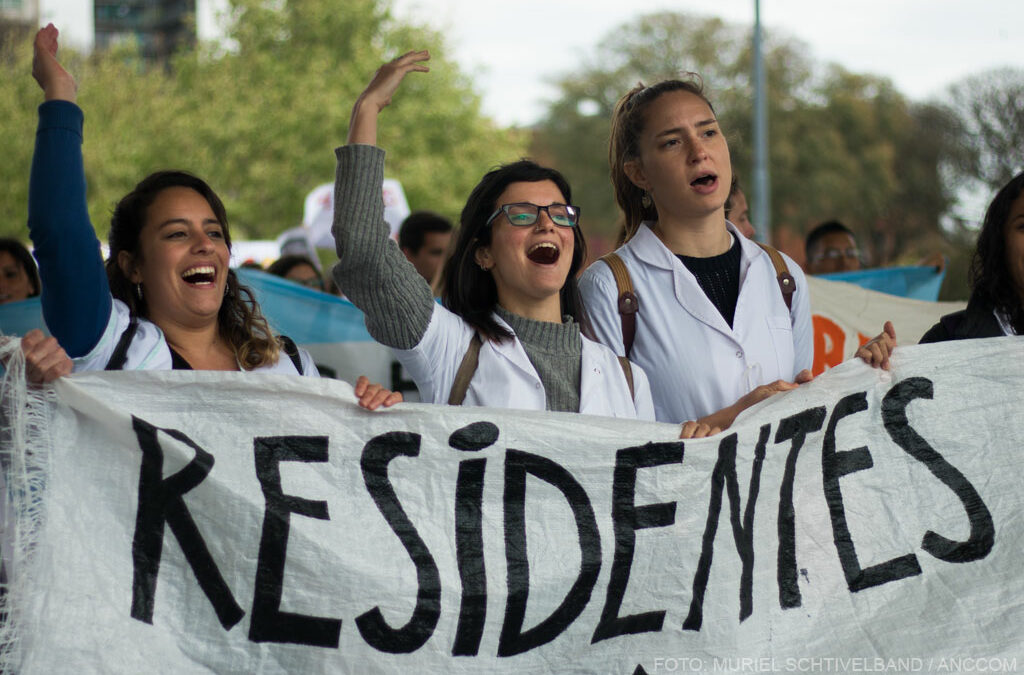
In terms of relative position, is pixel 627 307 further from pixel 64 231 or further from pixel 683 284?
pixel 64 231

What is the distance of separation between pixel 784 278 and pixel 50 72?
1.93 meters

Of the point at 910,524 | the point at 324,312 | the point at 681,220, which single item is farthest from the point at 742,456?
the point at 324,312

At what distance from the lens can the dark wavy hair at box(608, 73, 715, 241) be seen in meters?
3.50

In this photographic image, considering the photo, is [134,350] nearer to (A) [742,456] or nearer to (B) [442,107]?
(A) [742,456]

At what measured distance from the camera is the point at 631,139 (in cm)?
353

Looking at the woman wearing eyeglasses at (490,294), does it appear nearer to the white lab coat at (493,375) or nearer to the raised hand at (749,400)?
the white lab coat at (493,375)

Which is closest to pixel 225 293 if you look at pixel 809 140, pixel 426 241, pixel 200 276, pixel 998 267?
pixel 200 276

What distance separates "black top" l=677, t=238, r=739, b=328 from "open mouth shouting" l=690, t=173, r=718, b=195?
0.62 feet

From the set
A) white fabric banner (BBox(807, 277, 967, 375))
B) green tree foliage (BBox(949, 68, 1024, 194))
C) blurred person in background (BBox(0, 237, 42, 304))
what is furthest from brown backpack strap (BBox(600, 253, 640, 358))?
green tree foliage (BBox(949, 68, 1024, 194))

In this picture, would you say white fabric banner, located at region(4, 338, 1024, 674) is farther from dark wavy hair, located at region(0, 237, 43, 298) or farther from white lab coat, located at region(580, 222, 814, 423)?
dark wavy hair, located at region(0, 237, 43, 298)

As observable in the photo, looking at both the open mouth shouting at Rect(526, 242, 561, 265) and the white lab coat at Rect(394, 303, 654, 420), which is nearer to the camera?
the white lab coat at Rect(394, 303, 654, 420)

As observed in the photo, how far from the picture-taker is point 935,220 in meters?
36.5

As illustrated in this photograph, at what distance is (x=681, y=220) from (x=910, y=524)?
3.28ft

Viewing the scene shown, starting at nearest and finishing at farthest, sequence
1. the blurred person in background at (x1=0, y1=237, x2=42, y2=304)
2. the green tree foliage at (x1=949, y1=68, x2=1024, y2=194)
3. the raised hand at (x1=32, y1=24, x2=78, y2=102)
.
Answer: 1. the raised hand at (x1=32, y1=24, x2=78, y2=102)
2. the blurred person in background at (x1=0, y1=237, x2=42, y2=304)
3. the green tree foliage at (x1=949, y1=68, x2=1024, y2=194)
